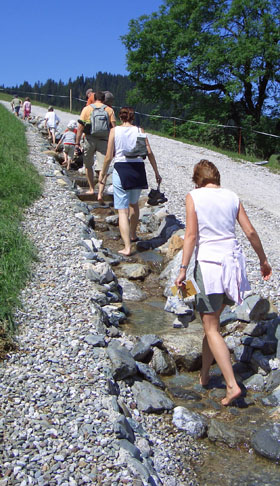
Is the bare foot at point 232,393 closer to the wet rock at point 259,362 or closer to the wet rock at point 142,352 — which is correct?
the wet rock at point 259,362

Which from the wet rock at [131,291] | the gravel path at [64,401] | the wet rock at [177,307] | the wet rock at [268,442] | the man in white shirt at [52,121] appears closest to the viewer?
the gravel path at [64,401]

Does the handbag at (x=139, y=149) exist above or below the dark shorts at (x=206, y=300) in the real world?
above

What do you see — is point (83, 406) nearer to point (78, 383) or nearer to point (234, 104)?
point (78, 383)

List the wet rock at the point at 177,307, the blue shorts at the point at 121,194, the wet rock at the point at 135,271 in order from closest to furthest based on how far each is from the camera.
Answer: the wet rock at the point at 177,307 < the wet rock at the point at 135,271 < the blue shorts at the point at 121,194

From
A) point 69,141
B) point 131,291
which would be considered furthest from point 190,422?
point 69,141

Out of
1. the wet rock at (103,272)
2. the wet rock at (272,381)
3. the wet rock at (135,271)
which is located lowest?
the wet rock at (272,381)

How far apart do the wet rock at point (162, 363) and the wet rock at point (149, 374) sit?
22 cm

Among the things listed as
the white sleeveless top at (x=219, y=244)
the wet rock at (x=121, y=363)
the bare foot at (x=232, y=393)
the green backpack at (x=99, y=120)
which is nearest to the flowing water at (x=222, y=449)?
the bare foot at (x=232, y=393)

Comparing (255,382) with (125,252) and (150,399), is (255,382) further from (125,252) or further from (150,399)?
(125,252)

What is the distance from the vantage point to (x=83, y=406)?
3.45 meters

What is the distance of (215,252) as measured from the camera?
3.93 m

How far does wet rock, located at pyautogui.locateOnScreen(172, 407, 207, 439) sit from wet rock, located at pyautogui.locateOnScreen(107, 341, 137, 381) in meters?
0.47

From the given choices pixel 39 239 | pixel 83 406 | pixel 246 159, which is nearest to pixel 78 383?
pixel 83 406

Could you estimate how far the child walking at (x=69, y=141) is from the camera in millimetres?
13508
